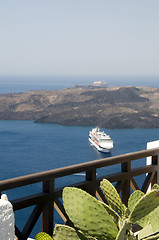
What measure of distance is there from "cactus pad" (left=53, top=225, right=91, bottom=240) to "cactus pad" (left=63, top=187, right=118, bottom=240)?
65mm

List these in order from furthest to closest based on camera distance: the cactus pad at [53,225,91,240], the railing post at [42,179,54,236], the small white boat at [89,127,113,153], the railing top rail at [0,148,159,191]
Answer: the small white boat at [89,127,113,153], the railing post at [42,179,54,236], the railing top rail at [0,148,159,191], the cactus pad at [53,225,91,240]

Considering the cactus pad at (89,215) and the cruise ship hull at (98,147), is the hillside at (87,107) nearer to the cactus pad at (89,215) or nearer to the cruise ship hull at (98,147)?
the cruise ship hull at (98,147)

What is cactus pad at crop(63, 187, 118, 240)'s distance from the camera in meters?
1.13

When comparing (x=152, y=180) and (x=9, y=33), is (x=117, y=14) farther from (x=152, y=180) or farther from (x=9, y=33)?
(x=152, y=180)

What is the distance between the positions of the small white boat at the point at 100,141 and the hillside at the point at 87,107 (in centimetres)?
475

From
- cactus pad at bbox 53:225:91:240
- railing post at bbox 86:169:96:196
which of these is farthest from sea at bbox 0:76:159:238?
cactus pad at bbox 53:225:91:240

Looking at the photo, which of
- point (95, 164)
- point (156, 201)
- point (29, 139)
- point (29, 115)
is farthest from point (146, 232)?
point (29, 115)

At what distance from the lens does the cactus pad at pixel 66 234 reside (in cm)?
121

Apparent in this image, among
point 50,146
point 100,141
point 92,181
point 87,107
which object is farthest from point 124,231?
point 87,107

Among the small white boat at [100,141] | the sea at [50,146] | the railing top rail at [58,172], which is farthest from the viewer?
the small white boat at [100,141]

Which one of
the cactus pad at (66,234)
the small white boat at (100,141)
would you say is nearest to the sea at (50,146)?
the small white boat at (100,141)

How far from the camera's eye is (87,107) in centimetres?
5047

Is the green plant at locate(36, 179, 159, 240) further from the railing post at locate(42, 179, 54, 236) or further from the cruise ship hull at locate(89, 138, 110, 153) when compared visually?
the cruise ship hull at locate(89, 138, 110, 153)

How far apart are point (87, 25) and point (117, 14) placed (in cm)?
1249
